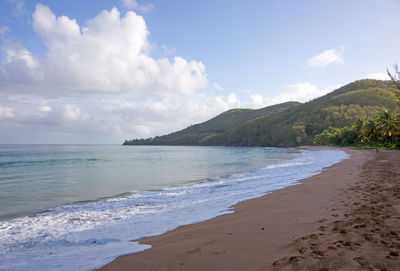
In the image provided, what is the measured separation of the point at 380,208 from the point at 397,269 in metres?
3.23

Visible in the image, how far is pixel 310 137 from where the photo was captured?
11525 cm

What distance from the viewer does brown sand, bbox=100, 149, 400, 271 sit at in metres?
2.99

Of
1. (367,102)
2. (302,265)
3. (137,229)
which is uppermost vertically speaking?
(367,102)

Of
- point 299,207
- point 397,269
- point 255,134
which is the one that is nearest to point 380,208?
point 299,207

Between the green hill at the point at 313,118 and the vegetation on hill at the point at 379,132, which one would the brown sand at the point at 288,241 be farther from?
the green hill at the point at 313,118

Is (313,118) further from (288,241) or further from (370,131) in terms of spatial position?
(288,241)

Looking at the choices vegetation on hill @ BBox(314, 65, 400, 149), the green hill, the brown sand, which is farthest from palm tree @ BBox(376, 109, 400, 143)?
the green hill

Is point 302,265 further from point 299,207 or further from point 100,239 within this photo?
point 100,239

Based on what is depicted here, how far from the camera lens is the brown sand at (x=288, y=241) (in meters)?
2.99

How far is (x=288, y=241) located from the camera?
3.83 metres

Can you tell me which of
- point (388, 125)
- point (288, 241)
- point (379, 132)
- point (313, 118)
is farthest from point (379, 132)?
point (313, 118)

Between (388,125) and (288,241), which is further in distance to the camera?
(388,125)

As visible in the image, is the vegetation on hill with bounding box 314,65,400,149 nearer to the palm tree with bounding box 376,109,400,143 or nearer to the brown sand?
the palm tree with bounding box 376,109,400,143

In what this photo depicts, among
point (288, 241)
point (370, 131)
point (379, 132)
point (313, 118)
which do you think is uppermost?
point (313, 118)
